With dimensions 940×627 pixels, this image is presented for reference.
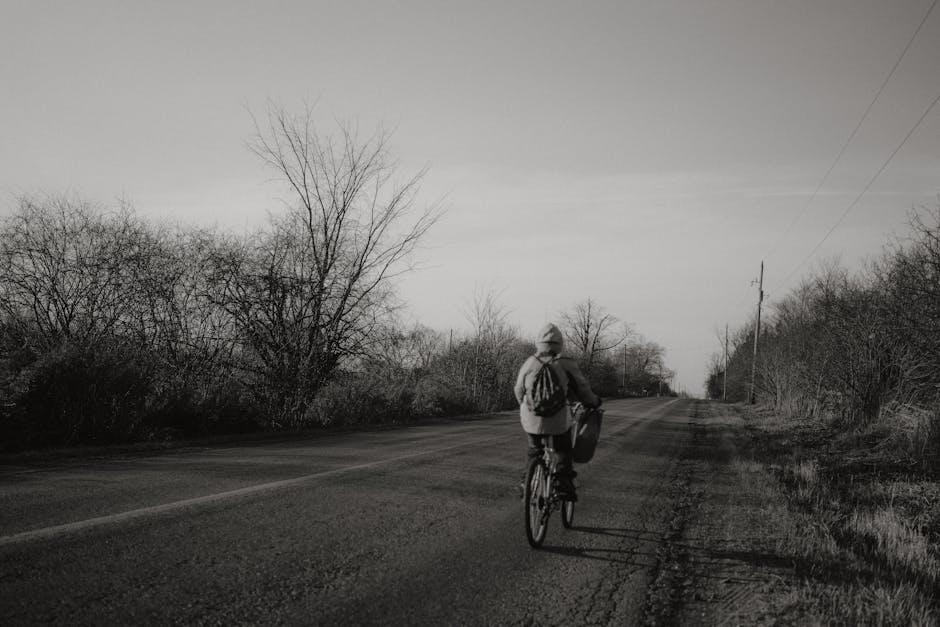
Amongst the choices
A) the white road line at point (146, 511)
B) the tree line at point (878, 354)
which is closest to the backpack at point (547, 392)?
the white road line at point (146, 511)

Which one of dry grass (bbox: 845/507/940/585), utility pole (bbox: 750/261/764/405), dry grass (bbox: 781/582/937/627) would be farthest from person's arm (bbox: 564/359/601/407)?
utility pole (bbox: 750/261/764/405)

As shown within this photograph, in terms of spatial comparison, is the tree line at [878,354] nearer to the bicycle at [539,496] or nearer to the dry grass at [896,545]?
the dry grass at [896,545]

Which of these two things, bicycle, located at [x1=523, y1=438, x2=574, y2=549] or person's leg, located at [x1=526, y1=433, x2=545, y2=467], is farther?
person's leg, located at [x1=526, y1=433, x2=545, y2=467]

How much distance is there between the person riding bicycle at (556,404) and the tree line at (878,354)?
874 cm

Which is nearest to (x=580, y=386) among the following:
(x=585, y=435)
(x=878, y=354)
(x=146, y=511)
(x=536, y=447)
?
(x=585, y=435)

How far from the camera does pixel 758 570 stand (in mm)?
4668

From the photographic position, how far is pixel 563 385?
5074 mm

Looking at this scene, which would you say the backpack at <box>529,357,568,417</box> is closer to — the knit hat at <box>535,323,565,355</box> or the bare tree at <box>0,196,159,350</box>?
the knit hat at <box>535,323,565,355</box>

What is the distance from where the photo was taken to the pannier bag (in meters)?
5.36

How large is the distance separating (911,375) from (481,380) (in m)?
18.8

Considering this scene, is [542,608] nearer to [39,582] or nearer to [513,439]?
[39,582]

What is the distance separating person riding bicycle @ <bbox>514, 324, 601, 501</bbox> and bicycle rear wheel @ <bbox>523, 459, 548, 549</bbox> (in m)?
0.16

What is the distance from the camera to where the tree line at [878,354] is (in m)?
10.5

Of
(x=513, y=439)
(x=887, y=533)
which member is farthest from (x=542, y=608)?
(x=513, y=439)
